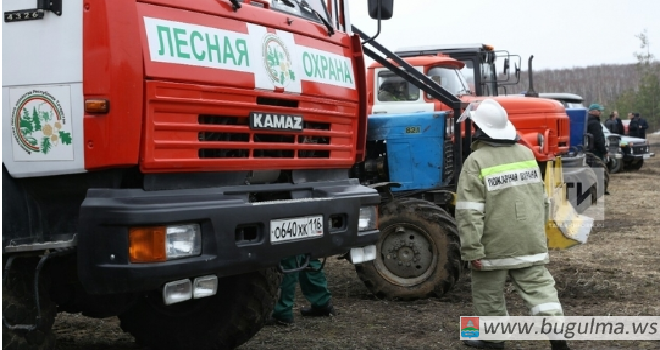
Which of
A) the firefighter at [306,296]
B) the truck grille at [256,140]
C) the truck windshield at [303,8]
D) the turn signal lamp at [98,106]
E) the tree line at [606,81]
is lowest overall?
the firefighter at [306,296]

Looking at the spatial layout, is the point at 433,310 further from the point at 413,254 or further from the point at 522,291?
the point at 522,291

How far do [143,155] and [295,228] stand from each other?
99cm

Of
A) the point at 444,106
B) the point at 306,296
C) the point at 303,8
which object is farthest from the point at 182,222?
the point at 444,106

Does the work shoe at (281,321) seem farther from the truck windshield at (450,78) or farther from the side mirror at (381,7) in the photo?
the truck windshield at (450,78)

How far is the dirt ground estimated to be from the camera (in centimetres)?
603

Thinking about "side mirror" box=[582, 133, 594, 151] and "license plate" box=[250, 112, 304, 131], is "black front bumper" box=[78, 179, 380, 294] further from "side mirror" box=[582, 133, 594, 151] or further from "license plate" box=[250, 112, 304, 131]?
"side mirror" box=[582, 133, 594, 151]

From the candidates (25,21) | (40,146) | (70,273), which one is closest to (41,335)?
(70,273)

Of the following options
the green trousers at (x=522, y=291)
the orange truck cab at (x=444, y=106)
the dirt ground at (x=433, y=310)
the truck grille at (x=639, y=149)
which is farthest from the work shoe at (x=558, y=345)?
the truck grille at (x=639, y=149)

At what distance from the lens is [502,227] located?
224 inches

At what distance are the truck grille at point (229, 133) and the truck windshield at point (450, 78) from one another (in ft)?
17.9

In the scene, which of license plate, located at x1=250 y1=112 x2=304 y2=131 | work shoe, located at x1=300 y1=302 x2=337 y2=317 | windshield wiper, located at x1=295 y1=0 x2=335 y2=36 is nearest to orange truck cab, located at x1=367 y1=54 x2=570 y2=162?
work shoe, located at x1=300 y1=302 x2=337 y2=317

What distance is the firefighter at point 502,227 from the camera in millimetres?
5676

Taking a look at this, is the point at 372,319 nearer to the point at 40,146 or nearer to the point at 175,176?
the point at 175,176

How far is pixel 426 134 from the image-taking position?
826cm
